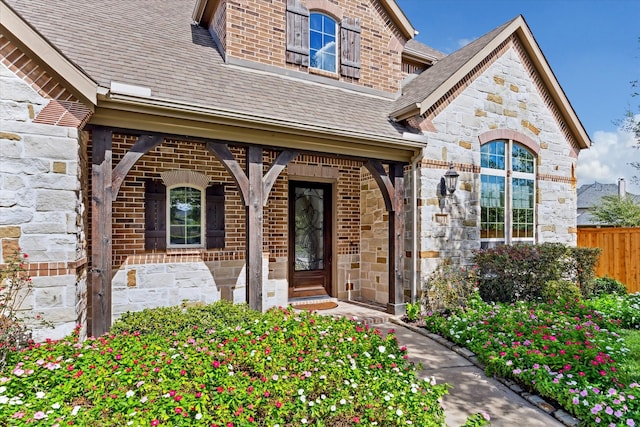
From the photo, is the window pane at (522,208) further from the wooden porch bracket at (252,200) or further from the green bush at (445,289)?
the wooden porch bracket at (252,200)

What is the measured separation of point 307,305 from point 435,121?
4744mm

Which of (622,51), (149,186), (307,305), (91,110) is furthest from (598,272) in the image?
(91,110)

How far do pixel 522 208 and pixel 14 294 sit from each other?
972 cm

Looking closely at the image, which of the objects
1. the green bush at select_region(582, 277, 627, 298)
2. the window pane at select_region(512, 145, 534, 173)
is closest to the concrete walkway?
the window pane at select_region(512, 145, 534, 173)

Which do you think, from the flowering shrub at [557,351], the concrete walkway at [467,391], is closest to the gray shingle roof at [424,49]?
the flowering shrub at [557,351]

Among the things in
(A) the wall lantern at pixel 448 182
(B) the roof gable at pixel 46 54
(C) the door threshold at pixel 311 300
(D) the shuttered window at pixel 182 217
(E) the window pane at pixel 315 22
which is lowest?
(C) the door threshold at pixel 311 300

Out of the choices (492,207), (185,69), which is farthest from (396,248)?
(185,69)

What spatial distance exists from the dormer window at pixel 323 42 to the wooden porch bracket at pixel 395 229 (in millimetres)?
2639

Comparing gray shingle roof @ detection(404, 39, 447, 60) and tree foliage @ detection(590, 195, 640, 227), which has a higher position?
gray shingle roof @ detection(404, 39, 447, 60)

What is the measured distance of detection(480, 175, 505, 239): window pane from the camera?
27.2 feet

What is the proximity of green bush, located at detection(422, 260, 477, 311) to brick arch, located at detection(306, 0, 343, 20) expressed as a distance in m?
5.76

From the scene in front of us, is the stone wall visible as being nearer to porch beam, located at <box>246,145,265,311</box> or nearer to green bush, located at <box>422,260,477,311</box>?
green bush, located at <box>422,260,477,311</box>

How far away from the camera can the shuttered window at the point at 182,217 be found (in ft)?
21.2

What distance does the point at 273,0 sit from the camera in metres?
7.35
